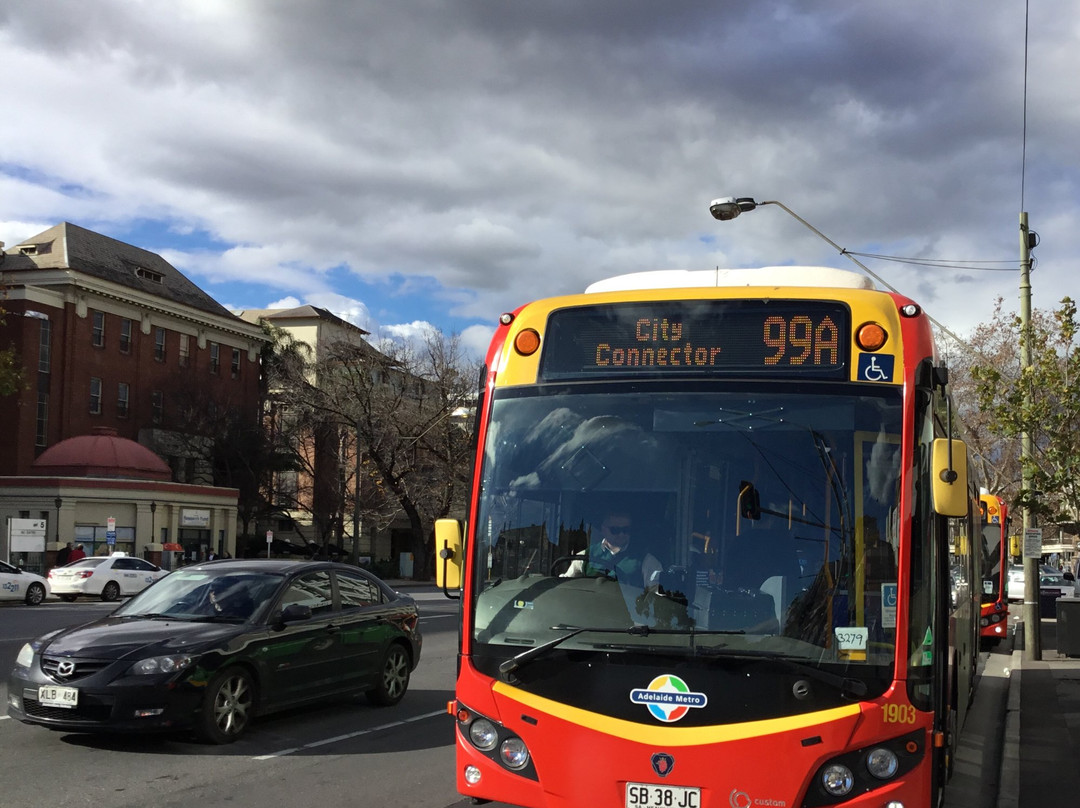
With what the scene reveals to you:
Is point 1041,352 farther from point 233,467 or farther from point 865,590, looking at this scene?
point 233,467

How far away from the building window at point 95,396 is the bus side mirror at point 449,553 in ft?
196

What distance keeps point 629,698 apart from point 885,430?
70.4 inches

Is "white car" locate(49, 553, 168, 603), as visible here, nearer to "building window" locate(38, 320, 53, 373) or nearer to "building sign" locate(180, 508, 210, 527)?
"building sign" locate(180, 508, 210, 527)

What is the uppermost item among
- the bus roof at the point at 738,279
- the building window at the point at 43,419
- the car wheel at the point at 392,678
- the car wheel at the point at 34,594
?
the building window at the point at 43,419

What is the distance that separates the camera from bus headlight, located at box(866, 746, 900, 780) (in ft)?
16.5

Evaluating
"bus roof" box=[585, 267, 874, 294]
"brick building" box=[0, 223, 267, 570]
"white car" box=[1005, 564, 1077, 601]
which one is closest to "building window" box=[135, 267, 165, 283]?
"brick building" box=[0, 223, 267, 570]

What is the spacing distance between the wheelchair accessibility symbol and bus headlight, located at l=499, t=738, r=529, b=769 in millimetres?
2479

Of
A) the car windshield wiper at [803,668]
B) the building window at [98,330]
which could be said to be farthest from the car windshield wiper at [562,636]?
the building window at [98,330]

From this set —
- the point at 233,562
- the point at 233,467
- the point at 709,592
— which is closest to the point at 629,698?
the point at 709,592

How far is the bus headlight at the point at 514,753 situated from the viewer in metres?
5.49

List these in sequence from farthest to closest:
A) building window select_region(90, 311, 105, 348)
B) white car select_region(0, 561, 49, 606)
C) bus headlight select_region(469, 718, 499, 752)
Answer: building window select_region(90, 311, 105, 348) → white car select_region(0, 561, 49, 606) → bus headlight select_region(469, 718, 499, 752)

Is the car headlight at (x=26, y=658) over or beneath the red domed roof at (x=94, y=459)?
beneath

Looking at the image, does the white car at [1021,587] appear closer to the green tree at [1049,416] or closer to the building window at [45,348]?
the green tree at [1049,416]

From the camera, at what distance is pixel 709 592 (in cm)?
532
